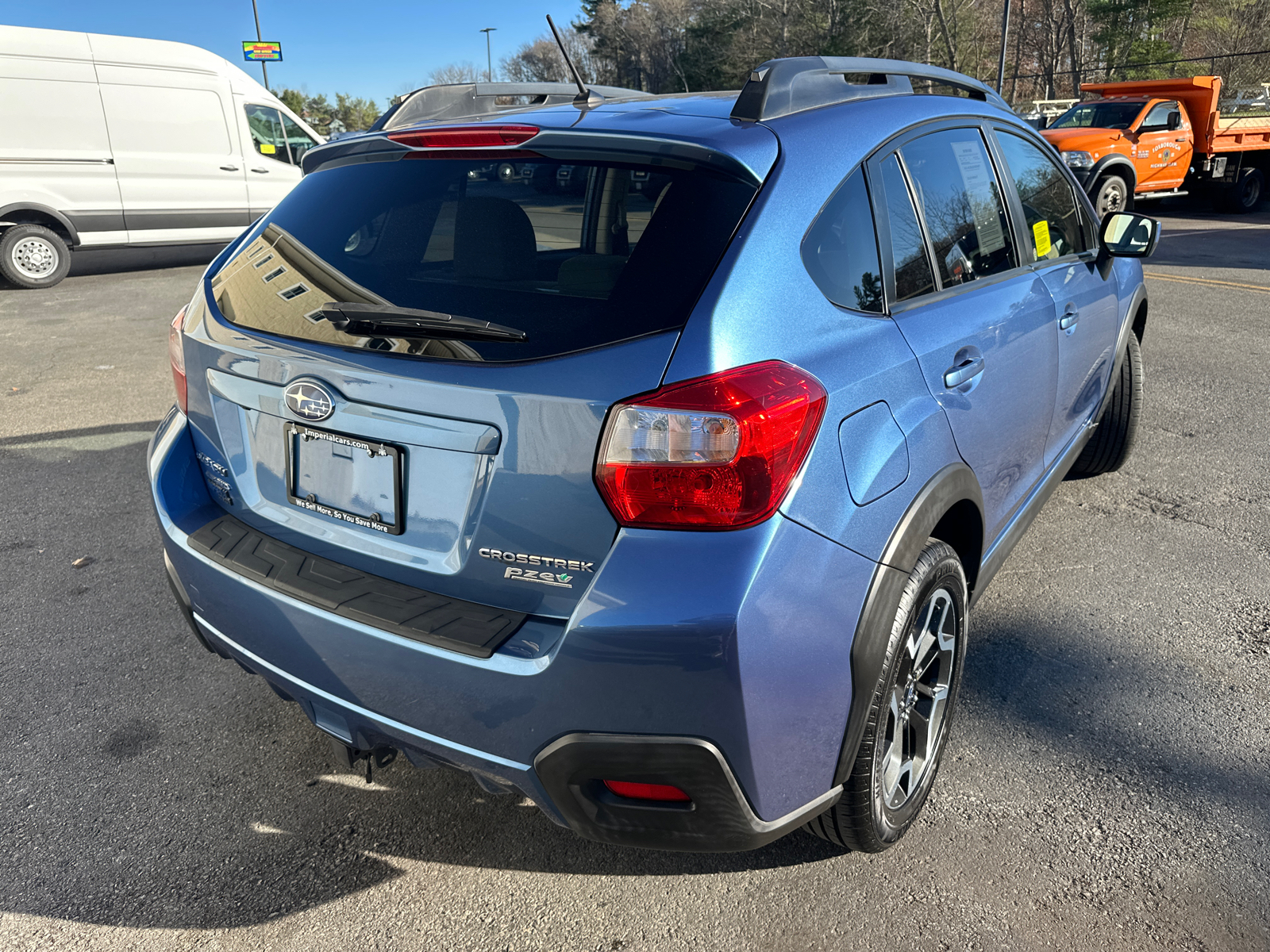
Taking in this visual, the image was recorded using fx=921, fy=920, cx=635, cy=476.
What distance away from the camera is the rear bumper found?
1570 mm

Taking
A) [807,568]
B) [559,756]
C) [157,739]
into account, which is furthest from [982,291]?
[157,739]

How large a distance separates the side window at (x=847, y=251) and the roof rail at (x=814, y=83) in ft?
0.75

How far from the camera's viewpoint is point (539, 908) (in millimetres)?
2062

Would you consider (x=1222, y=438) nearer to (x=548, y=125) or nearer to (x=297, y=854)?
(x=548, y=125)

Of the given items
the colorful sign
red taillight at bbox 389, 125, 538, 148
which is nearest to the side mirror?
red taillight at bbox 389, 125, 538, 148

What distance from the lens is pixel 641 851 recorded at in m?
2.22

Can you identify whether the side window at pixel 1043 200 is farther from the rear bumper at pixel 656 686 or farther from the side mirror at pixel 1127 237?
the rear bumper at pixel 656 686

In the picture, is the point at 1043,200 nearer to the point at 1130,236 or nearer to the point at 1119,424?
the point at 1130,236

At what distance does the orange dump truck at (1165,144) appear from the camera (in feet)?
47.0

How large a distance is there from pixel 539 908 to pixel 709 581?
39.3 inches

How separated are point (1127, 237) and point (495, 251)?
261 cm

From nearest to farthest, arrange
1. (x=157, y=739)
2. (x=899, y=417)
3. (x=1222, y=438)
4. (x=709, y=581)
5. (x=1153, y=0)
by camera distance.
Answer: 1. (x=709, y=581)
2. (x=899, y=417)
3. (x=157, y=739)
4. (x=1222, y=438)
5. (x=1153, y=0)

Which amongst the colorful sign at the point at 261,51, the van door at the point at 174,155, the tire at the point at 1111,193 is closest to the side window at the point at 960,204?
the van door at the point at 174,155

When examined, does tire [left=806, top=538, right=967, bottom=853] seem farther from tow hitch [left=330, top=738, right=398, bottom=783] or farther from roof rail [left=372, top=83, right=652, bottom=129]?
roof rail [left=372, top=83, right=652, bottom=129]
